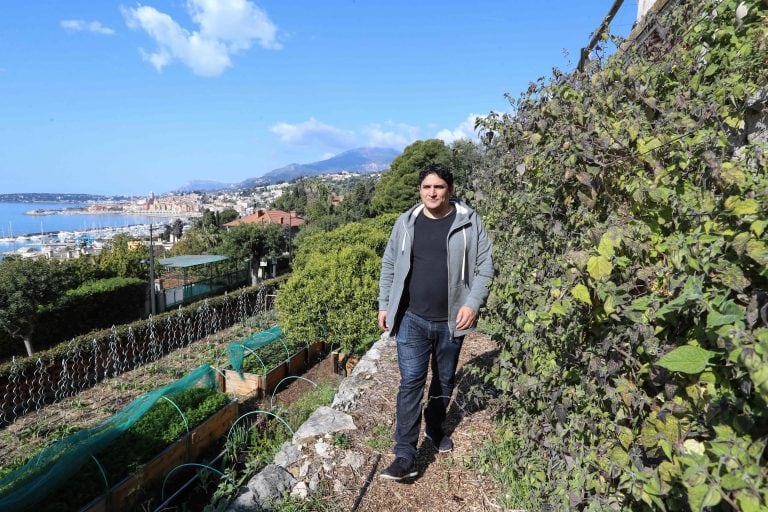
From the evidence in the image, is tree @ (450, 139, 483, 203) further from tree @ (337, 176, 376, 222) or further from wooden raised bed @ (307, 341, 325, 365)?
tree @ (337, 176, 376, 222)

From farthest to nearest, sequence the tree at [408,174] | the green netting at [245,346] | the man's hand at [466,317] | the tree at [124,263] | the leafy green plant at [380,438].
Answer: the tree at [408,174]
the tree at [124,263]
the green netting at [245,346]
the leafy green plant at [380,438]
the man's hand at [466,317]

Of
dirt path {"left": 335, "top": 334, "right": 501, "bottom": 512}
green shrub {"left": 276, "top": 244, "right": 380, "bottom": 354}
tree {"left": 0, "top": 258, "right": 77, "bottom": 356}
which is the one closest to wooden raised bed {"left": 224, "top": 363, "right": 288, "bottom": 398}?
green shrub {"left": 276, "top": 244, "right": 380, "bottom": 354}

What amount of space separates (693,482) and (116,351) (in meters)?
11.7

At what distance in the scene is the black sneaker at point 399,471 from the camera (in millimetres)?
2447

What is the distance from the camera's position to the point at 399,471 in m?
2.45

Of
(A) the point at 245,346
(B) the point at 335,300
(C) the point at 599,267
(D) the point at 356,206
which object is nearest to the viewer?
(C) the point at 599,267

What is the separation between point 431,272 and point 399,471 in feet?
3.76

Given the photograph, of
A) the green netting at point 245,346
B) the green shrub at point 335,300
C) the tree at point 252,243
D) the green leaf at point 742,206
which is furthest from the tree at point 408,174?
the green leaf at point 742,206

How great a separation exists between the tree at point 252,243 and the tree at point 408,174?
7199 millimetres

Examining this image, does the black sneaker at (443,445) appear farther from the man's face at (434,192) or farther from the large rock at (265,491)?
the man's face at (434,192)

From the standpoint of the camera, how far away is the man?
243 centimetres

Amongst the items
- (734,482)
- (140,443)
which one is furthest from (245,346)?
(734,482)

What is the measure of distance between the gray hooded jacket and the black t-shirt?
0.12 feet

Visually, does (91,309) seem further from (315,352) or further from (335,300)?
(335,300)
